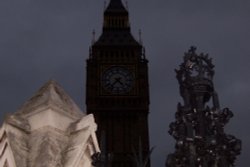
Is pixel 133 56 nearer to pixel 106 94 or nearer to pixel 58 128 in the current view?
pixel 106 94

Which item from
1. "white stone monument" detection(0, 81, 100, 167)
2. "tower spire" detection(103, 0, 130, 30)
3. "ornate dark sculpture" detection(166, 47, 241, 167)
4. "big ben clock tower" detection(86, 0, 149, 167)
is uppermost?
"tower spire" detection(103, 0, 130, 30)

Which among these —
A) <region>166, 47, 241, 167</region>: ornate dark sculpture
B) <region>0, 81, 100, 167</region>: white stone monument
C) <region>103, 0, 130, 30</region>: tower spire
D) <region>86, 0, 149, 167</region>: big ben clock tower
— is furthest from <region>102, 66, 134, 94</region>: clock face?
<region>166, 47, 241, 167</region>: ornate dark sculpture

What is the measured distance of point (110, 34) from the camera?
67.8 m

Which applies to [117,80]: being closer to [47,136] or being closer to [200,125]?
[47,136]

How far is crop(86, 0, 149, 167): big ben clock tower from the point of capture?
6103cm

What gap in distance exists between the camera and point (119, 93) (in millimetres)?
62156

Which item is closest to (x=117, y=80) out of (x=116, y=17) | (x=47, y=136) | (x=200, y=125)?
(x=116, y=17)

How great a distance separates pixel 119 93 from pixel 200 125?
55.9m

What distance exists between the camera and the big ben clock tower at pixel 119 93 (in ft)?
200

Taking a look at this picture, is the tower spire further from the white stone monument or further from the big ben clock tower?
the white stone monument

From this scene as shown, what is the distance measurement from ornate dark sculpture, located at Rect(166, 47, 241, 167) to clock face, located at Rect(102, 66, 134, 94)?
55.5 metres

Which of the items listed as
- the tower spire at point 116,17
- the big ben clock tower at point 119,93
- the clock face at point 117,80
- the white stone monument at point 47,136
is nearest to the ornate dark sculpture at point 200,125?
the white stone monument at point 47,136

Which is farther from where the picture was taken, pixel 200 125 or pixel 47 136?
pixel 47 136

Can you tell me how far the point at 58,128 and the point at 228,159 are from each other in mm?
5304
